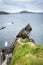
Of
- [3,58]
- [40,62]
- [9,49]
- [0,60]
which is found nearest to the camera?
[40,62]

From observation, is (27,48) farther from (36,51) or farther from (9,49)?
(9,49)

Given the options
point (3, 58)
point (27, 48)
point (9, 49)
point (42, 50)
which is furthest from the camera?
point (9, 49)

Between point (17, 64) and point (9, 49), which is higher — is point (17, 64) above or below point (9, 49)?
above

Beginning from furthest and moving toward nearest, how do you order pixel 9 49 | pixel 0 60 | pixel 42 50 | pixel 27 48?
pixel 9 49 < pixel 0 60 < pixel 27 48 < pixel 42 50

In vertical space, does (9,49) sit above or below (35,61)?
below

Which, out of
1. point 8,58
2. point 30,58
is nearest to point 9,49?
point 8,58

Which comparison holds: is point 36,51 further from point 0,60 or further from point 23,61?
point 0,60

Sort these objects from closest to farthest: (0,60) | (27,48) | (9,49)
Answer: (27,48) < (0,60) < (9,49)

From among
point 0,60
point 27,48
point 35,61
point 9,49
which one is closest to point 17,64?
point 35,61

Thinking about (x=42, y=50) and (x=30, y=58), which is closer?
(x=30, y=58)
